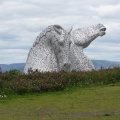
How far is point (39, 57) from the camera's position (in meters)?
21.7

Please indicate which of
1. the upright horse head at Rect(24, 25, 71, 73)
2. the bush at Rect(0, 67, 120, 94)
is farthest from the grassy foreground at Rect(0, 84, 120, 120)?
the upright horse head at Rect(24, 25, 71, 73)

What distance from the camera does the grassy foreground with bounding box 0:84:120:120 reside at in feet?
34.1

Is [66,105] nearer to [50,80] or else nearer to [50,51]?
[50,80]

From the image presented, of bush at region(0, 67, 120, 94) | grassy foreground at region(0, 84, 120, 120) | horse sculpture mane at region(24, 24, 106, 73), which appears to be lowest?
grassy foreground at region(0, 84, 120, 120)

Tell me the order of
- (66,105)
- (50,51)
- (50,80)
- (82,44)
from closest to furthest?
1. (66,105)
2. (50,80)
3. (50,51)
4. (82,44)

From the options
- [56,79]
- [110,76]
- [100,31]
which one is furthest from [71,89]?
[100,31]

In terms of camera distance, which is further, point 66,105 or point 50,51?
point 50,51

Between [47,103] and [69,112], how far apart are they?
2.21 m

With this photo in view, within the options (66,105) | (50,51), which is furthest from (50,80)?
(50,51)

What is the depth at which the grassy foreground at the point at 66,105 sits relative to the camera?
10.4 meters

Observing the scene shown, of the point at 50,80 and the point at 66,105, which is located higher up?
the point at 50,80

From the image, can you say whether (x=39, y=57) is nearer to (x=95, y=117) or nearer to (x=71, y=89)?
(x=71, y=89)

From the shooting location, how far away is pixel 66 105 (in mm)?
12586

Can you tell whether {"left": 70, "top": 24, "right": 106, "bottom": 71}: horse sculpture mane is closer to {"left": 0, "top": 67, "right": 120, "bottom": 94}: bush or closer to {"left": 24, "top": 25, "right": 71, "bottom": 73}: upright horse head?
{"left": 24, "top": 25, "right": 71, "bottom": 73}: upright horse head
